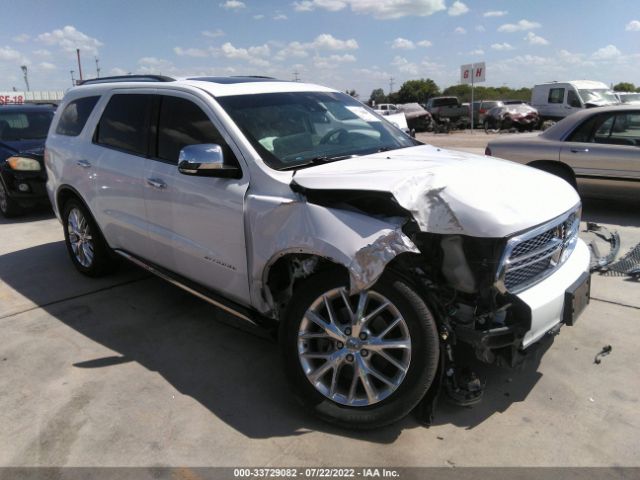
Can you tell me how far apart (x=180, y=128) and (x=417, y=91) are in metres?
83.6

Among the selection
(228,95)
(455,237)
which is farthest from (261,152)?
(455,237)

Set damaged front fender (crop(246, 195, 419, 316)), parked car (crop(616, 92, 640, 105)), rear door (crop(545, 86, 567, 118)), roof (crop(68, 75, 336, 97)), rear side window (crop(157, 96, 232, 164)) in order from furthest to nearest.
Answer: rear door (crop(545, 86, 567, 118)) < parked car (crop(616, 92, 640, 105)) < roof (crop(68, 75, 336, 97)) < rear side window (crop(157, 96, 232, 164)) < damaged front fender (crop(246, 195, 419, 316))

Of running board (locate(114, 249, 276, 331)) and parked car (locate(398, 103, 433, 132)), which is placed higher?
parked car (locate(398, 103, 433, 132))

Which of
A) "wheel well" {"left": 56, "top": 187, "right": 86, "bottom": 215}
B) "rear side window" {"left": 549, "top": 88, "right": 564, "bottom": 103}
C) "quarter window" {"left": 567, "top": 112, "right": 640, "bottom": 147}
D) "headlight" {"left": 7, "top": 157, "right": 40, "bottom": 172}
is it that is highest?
"rear side window" {"left": 549, "top": 88, "right": 564, "bottom": 103}

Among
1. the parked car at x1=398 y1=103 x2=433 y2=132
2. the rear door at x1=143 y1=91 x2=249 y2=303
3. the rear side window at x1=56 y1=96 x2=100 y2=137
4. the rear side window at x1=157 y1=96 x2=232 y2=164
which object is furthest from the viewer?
the parked car at x1=398 y1=103 x2=433 y2=132

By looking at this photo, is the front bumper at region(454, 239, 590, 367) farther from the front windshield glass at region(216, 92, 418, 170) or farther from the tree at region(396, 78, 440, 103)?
the tree at region(396, 78, 440, 103)

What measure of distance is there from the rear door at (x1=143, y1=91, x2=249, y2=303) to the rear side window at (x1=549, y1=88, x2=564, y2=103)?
77.9 feet

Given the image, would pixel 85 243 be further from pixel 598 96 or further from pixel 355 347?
pixel 598 96

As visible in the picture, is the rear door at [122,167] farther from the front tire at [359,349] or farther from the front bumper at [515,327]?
the front bumper at [515,327]

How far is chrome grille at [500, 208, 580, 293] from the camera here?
2.73m

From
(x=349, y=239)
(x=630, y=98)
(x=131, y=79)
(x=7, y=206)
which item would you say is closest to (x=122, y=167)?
(x=131, y=79)

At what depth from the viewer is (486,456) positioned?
2.66 meters

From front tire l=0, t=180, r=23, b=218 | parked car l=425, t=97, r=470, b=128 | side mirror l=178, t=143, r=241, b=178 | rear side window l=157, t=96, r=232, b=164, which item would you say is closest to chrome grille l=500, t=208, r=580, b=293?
side mirror l=178, t=143, r=241, b=178

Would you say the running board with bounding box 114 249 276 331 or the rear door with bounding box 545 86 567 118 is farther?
the rear door with bounding box 545 86 567 118
